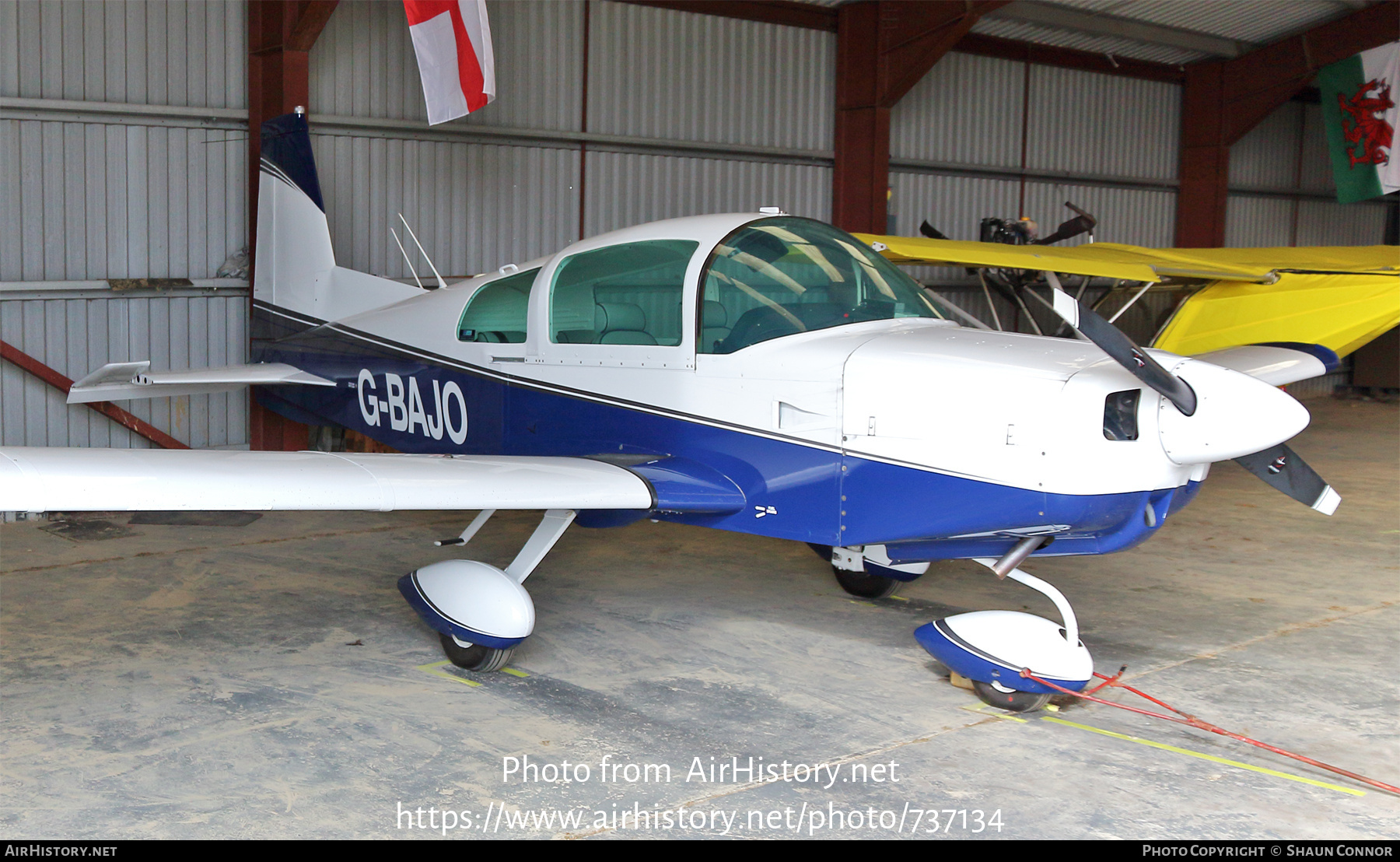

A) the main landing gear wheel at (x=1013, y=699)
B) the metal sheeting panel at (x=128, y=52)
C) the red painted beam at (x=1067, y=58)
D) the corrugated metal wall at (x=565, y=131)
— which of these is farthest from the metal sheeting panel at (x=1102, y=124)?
the main landing gear wheel at (x=1013, y=699)

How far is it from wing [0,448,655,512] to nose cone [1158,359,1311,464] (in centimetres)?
180

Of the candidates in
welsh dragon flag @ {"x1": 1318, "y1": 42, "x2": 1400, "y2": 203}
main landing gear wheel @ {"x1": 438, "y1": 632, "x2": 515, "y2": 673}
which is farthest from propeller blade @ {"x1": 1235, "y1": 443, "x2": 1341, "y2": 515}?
welsh dragon flag @ {"x1": 1318, "y1": 42, "x2": 1400, "y2": 203}

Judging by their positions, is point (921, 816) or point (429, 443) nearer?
point (921, 816)

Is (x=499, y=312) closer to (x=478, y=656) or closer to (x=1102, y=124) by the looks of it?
(x=478, y=656)

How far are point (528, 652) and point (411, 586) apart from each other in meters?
0.52

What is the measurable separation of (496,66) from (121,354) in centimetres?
346

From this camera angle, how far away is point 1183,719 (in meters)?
4.05

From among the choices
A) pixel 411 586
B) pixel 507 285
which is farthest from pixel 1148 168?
pixel 411 586

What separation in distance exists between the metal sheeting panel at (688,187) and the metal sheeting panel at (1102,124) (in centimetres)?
313

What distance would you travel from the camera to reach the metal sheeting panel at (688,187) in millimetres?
9914

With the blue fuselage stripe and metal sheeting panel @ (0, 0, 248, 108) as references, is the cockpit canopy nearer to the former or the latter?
Result: the blue fuselage stripe

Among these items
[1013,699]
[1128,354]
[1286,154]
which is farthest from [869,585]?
[1286,154]
